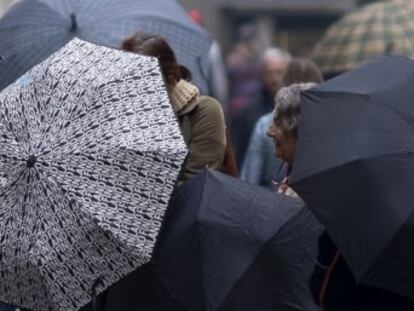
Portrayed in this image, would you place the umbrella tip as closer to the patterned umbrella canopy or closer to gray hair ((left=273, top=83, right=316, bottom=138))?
gray hair ((left=273, top=83, right=316, bottom=138))

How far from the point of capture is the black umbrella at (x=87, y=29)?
8.45 m

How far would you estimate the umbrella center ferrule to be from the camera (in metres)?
6.70

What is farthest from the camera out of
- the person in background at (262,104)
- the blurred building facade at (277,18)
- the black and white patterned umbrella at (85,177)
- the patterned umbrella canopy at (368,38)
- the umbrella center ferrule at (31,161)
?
the blurred building facade at (277,18)

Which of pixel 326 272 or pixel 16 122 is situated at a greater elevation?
pixel 16 122

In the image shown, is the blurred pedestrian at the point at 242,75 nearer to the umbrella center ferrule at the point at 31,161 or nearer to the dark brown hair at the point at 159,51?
the dark brown hair at the point at 159,51

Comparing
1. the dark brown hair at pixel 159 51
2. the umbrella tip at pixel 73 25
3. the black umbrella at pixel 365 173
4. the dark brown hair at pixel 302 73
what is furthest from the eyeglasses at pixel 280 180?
the dark brown hair at pixel 302 73

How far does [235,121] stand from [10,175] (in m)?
7.46

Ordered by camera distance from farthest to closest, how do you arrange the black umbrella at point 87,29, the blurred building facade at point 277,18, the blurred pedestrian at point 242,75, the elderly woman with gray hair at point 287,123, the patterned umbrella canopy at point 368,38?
the blurred building facade at point 277,18, the blurred pedestrian at point 242,75, the patterned umbrella canopy at point 368,38, the black umbrella at point 87,29, the elderly woman with gray hair at point 287,123

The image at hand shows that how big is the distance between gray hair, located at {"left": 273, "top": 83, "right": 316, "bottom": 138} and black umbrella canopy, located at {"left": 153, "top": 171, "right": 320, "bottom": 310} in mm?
465

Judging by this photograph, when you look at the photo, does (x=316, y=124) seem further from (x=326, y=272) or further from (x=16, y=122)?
(x=16, y=122)

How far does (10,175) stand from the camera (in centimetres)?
677

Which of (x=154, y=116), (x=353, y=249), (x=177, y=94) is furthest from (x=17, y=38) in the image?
(x=353, y=249)

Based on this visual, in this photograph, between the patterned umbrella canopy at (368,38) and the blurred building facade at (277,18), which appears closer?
the patterned umbrella canopy at (368,38)

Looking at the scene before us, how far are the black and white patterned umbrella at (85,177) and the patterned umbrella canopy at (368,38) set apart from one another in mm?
4450
